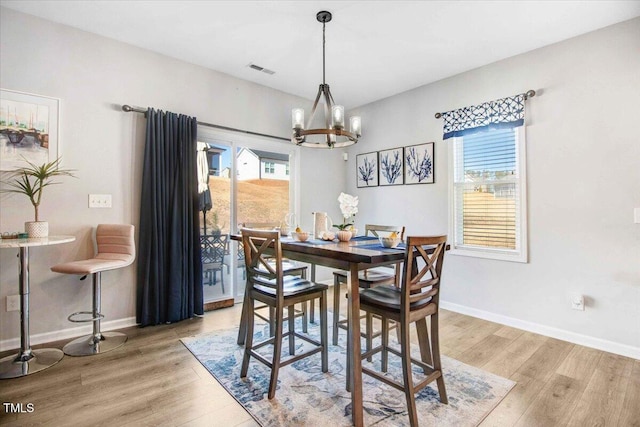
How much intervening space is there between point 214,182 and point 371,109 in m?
2.53

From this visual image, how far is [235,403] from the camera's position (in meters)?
1.89

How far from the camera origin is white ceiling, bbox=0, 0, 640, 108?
250 cm

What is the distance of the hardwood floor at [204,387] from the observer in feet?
5.77

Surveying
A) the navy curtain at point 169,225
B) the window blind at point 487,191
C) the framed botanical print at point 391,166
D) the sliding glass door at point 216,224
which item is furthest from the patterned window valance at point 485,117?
the navy curtain at point 169,225

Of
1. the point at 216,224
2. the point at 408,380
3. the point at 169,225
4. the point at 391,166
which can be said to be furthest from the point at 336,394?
the point at 391,166

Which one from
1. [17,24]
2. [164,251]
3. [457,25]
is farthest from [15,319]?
[457,25]

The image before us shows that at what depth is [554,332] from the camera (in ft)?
9.66

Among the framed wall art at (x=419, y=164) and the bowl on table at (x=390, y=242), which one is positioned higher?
the framed wall art at (x=419, y=164)

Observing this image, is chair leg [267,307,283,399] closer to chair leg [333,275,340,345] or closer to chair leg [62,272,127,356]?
chair leg [333,275,340,345]

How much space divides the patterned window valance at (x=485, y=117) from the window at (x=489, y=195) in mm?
93

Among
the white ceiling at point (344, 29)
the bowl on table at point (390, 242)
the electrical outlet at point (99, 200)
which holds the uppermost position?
the white ceiling at point (344, 29)

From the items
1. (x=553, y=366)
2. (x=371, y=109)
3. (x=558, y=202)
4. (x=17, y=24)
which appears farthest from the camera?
(x=371, y=109)

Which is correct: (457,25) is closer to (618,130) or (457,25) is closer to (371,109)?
A: (618,130)

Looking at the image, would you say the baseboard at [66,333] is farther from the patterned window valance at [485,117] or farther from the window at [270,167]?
the patterned window valance at [485,117]
